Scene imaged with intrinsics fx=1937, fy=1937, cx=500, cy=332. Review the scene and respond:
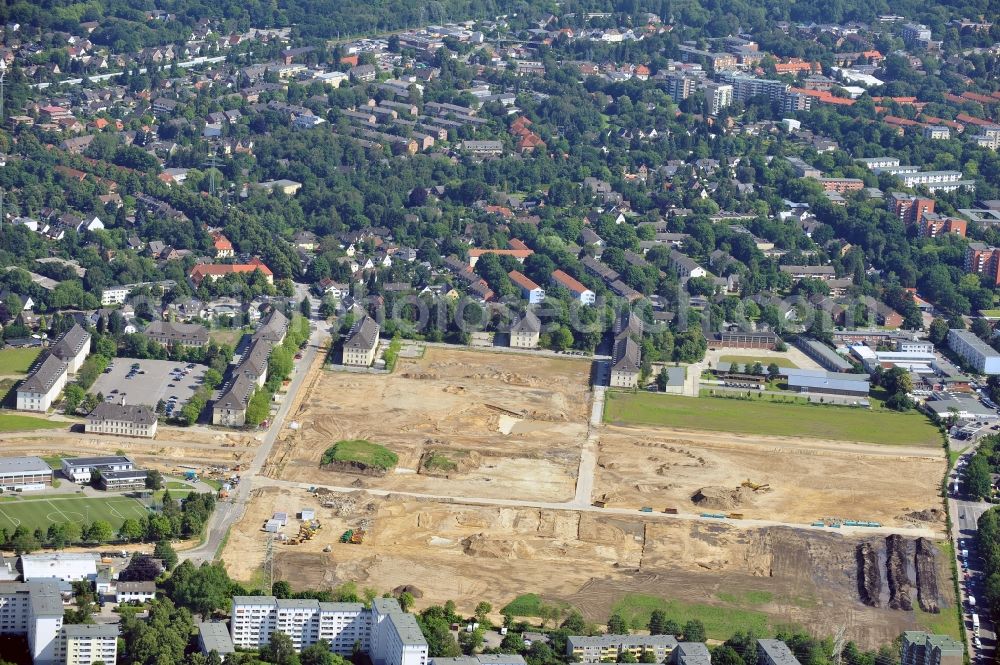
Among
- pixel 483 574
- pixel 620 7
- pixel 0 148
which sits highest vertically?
pixel 483 574

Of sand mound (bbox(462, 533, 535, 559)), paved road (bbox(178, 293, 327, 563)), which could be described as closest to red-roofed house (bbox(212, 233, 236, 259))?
paved road (bbox(178, 293, 327, 563))

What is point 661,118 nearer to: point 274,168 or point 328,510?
point 274,168

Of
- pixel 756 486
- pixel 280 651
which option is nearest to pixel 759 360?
pixel 756 486

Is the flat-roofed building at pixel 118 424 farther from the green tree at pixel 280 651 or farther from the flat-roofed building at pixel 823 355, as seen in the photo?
the flat-roofed building at pixel 823 355

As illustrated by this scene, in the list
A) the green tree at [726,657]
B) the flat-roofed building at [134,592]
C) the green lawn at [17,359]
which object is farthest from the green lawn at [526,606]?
the green lawn at [17,359]

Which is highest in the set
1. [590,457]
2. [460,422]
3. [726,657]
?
[726,657]

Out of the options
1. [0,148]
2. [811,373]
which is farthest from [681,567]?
[0,148]

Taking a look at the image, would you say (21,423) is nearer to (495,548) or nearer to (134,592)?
(134,592)

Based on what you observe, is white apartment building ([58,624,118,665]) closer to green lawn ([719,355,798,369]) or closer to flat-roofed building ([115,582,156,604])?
flat-roofed building ([115,582,156,604])
